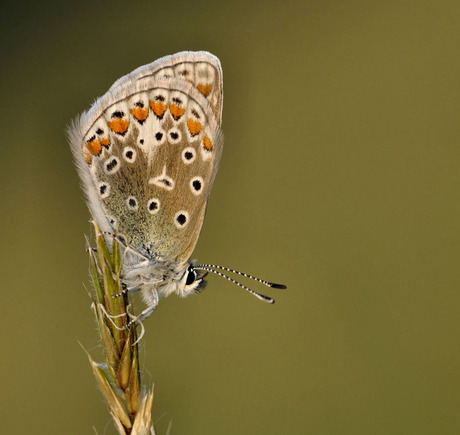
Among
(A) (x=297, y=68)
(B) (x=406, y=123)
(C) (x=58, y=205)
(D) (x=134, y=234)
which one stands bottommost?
(C) (x=58, y=205)

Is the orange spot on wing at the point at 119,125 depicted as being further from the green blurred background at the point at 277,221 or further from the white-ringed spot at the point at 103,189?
the green blurred background at the point at 277,221

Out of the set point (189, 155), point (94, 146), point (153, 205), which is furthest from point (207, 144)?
point (94, 146)

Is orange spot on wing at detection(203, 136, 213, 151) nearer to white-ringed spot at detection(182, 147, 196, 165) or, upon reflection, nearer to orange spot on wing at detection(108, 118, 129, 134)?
white-ringed spot at detection(182, 147, 196, 165)

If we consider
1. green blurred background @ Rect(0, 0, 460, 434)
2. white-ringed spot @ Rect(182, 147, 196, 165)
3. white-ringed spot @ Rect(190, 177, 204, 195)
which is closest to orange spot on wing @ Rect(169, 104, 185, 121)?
white-ringed spot @ Rect(182, 147, 196, 165)

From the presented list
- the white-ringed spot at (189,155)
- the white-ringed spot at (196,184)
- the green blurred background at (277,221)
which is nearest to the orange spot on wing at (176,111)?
the white-ringed spot at (189,155)

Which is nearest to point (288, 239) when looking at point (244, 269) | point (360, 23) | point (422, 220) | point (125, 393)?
point (244, 269)

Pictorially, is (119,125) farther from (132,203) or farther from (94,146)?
(132,203)

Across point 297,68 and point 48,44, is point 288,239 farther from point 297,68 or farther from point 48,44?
point 48,44
